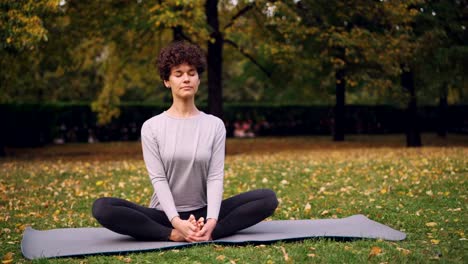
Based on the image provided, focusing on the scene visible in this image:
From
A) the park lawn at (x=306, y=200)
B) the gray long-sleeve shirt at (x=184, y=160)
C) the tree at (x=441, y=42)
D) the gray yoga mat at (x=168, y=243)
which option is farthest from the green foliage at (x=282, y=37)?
the gray long-sleeve shirt at (x=184, y=160)

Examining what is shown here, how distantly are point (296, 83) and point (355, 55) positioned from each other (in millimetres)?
4679

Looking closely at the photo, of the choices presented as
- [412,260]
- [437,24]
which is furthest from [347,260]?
[437,24]

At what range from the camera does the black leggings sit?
5.23 meters

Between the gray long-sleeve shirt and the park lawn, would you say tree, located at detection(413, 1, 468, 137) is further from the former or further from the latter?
the gray long-sleeve shirt

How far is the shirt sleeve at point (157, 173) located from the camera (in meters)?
5.09

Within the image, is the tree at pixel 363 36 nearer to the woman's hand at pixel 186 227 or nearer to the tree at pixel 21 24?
the tree at pixel 21 24

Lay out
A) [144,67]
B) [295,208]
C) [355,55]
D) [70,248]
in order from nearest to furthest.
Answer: [70,248], [295,208], [355,55], [144,67]

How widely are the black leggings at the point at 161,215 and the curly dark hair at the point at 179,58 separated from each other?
1186mm

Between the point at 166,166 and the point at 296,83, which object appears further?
the point at 296,83

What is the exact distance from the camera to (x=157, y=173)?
5.16 m

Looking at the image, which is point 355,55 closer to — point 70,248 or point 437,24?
point 437,24

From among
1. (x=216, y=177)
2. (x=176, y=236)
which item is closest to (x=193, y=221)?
(x=176, y=236)

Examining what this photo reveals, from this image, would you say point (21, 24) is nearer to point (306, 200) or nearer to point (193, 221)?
point (306, 200)

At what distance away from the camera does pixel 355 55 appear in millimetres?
16250
